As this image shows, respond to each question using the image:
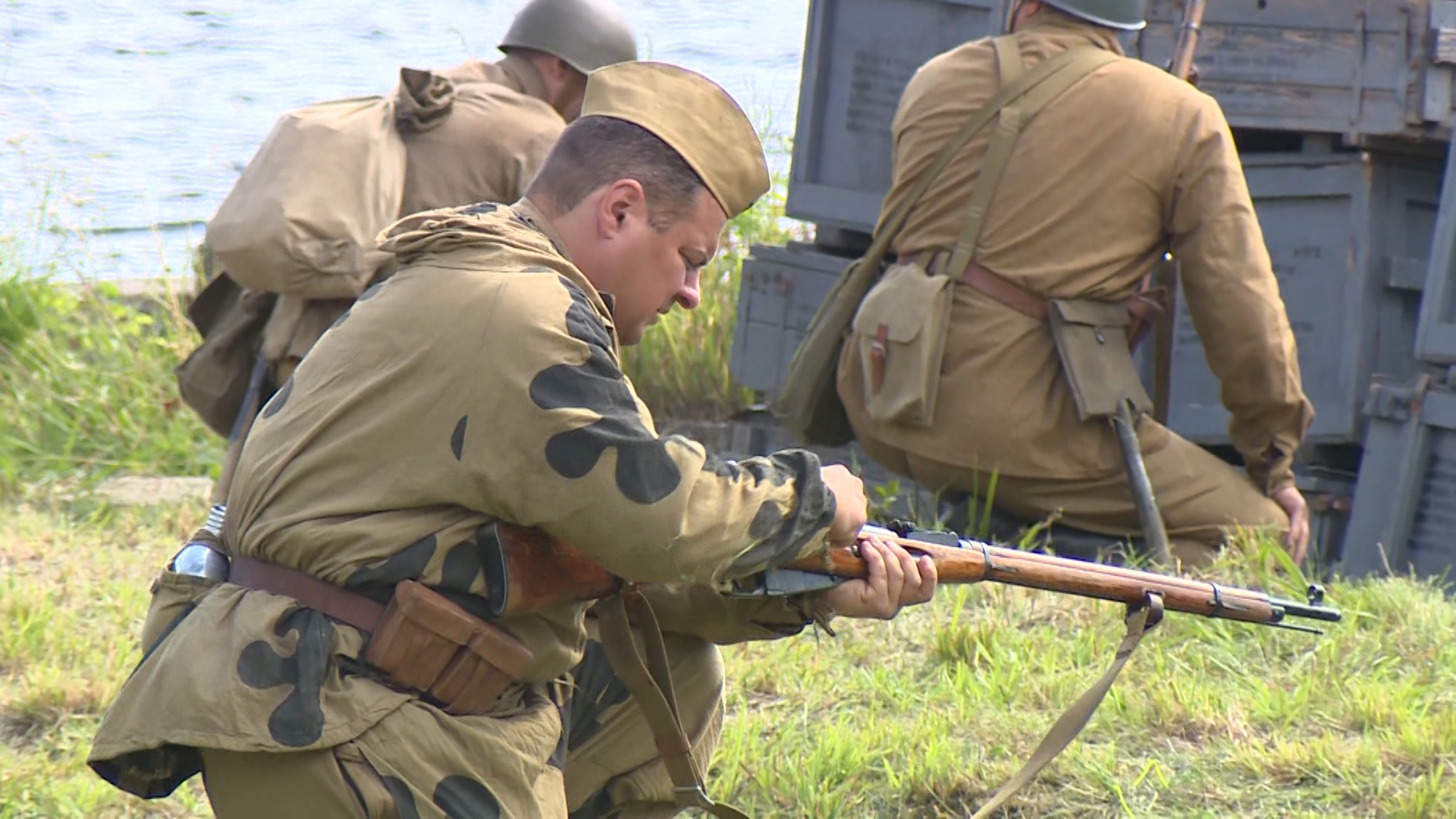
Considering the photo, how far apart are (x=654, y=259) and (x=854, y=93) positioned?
Result: 413 centimetres

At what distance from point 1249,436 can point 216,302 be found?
320cm

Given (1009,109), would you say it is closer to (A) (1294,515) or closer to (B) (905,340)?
(B) (905,340)

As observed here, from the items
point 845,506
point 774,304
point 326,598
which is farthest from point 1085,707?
point 774,304

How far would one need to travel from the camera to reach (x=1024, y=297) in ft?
18.6

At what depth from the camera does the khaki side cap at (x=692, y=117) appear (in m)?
2.89

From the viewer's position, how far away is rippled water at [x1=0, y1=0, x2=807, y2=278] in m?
10.9

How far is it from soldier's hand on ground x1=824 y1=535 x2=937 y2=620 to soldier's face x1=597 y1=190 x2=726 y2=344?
0.56 meters

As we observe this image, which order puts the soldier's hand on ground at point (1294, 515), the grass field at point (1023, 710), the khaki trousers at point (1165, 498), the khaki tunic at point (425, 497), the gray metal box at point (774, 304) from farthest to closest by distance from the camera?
the gray metal box at point (774, 304) < the soldier's hand on ground at point (1294, 515) < the khaki trousers at point (1165, 498) < the grass field at point (1023, 710) < the khaki tunic at point (425, 497)

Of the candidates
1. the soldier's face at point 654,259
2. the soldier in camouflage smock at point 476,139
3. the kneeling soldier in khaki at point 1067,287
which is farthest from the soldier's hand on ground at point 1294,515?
the soldier's face at point 654,259

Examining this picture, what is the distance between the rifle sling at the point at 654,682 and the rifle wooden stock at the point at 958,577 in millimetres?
160

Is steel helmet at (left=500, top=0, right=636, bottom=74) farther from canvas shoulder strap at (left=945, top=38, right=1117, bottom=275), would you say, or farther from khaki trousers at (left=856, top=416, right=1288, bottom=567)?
khaki trousers at (left=856, top=416, right=1288, bottom=567)

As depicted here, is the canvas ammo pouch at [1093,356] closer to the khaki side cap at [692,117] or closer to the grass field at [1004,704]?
the grass field at [1004,704]

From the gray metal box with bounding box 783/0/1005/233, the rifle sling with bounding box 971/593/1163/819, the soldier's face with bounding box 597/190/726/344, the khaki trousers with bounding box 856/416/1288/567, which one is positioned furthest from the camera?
the gray metal box with bounding box 783/0/1005/233

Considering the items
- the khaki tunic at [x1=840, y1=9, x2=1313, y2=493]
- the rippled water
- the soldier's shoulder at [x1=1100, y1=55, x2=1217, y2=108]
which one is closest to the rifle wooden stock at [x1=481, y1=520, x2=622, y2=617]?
the khaki tunic at [x1=840, y1=9, x2=1313, y2=493]
